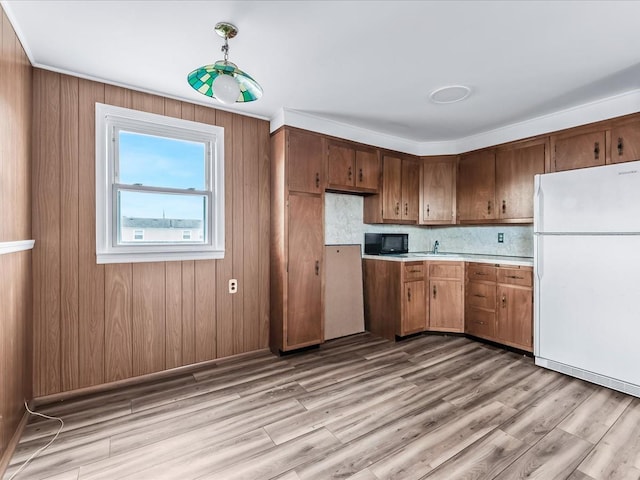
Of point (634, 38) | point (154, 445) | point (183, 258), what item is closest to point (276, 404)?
point (154, 445)

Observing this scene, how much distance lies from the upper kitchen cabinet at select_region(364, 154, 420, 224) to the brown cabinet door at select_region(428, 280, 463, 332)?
3.05ft

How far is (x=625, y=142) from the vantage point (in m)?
2.71

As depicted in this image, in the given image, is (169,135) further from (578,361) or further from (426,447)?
(578,361)

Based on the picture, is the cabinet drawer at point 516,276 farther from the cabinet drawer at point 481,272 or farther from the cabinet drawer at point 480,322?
the cabinet drawer at point 480,322

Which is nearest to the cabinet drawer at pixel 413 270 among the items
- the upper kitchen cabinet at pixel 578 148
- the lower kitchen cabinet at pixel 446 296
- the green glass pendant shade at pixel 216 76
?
the lower kitchen cabinet at pixel 446 296

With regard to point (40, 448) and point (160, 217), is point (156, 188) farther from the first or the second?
point (40, 448)

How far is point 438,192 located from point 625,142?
1822 mm

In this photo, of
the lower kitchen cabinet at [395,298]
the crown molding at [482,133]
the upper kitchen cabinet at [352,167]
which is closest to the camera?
the crown molding at [482,133]

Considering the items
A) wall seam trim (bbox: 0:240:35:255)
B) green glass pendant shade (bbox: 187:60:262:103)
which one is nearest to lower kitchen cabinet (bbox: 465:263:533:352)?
green glass pendant shade (bbox: 187:60:262:103)

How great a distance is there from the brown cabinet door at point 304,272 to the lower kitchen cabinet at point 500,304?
5.97 feet

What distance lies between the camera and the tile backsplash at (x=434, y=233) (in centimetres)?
377

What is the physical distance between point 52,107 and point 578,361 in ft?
15.3

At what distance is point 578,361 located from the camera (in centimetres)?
263

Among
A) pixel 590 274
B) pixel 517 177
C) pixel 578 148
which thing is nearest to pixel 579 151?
pixel 578 148
